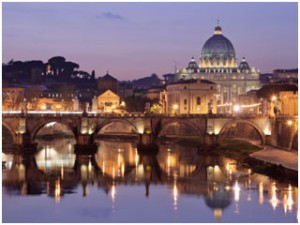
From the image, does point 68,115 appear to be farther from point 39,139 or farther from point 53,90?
point 53,90

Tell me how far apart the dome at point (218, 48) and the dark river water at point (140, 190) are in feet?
184

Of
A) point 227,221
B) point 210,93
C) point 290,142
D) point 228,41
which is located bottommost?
point 227,221

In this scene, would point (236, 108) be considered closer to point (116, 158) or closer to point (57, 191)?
point (116, 158)

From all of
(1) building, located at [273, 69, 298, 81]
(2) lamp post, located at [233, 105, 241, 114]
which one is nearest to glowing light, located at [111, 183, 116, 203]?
(2) lamp post, located at [233, 105, 241, 114]

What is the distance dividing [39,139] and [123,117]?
39.9ft

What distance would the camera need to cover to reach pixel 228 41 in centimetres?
10100

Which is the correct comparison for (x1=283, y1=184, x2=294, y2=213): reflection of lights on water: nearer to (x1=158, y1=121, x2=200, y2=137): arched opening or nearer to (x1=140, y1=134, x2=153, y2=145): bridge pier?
(x1=140, y1=134, x2=153, y2=145): bridge pier

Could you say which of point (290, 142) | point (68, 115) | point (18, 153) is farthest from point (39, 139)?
point (290, 142)

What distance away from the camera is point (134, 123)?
4912 centimetres

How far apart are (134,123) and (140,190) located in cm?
1889

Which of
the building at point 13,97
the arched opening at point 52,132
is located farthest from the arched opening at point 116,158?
the building at point 13,97

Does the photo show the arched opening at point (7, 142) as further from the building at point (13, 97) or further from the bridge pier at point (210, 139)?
the bridge pier at point (210, 139)

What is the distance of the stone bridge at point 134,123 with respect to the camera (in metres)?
46.7

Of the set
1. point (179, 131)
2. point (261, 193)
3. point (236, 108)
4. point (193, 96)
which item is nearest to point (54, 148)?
point (179, 131)
